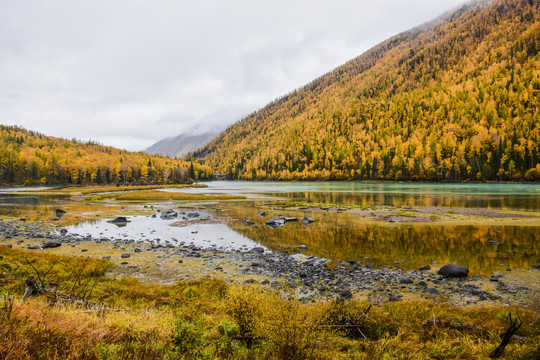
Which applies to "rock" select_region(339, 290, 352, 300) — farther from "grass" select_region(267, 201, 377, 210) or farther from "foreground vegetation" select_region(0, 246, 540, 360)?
"grass" select_region(267, 201, 377, 210)

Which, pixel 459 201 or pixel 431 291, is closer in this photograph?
pixel 431 291

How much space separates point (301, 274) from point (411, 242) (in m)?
11.3

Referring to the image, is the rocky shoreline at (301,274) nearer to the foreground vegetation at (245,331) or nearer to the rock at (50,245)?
the rock at (50,245)

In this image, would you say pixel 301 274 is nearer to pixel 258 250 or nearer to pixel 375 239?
pixel 258 250

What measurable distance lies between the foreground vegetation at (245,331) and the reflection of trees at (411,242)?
7296 millimetres

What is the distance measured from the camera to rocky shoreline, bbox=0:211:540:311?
9.98 metres

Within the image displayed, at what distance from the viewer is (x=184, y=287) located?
10227 millimetres

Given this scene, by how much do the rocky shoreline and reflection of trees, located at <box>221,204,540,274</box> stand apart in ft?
6.18

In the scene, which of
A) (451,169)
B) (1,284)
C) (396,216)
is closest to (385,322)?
(1,284)

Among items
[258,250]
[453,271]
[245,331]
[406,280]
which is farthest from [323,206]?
[245,331]

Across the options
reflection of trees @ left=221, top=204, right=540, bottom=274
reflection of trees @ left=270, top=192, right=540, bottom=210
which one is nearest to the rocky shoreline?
reflection of trees @ left=221, top=204, right=540, bottom=274

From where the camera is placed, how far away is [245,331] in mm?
5742

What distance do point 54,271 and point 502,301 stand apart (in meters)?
17.8

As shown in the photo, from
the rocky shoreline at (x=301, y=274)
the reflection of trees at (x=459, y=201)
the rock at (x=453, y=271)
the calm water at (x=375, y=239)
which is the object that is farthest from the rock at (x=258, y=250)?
the reflection of trees at (x=459, y=201)
